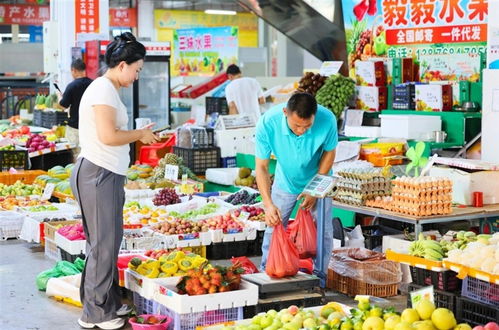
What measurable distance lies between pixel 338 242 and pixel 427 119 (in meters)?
2.59

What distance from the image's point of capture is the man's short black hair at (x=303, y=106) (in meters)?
6.08

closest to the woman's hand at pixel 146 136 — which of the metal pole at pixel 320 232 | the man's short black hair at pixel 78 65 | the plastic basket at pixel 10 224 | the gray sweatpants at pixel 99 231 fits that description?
the gray sweatpants at pixel 99 231

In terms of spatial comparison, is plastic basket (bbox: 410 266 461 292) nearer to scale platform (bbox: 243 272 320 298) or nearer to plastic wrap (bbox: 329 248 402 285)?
scale platform (bbox: 243 272 320 298)

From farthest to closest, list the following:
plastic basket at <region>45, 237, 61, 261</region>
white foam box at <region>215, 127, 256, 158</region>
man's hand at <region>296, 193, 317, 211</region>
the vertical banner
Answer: the vertical banner, white foam box at <region>215, 127, 256, 158</region>, plastic basket at <region>45, 237, 61, 261</region>, man's hand at <region>296, 193, 317, 211</region>

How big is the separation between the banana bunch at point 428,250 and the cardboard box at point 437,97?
442 centimetres

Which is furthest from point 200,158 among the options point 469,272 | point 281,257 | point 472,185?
point 469,272

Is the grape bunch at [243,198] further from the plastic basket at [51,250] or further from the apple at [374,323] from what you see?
the apple at [374,323]

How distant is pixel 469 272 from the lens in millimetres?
5223

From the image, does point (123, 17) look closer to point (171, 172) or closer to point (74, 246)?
point (171, 172)

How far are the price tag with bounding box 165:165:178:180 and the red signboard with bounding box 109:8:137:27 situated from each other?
60.9 feet

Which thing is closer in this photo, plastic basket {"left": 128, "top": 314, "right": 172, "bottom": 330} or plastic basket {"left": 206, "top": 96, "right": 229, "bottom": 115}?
plastic basket {"left": 128, "top": 314, "right": 172, "bottom": 330}

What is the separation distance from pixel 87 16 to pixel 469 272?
33.3 ft

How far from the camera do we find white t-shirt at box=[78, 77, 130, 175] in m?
5.79

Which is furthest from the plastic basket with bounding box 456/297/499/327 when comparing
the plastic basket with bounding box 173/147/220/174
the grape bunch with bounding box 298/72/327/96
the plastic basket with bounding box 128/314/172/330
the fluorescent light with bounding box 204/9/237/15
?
the fluorescent light with bounding box 204/9/237/15
